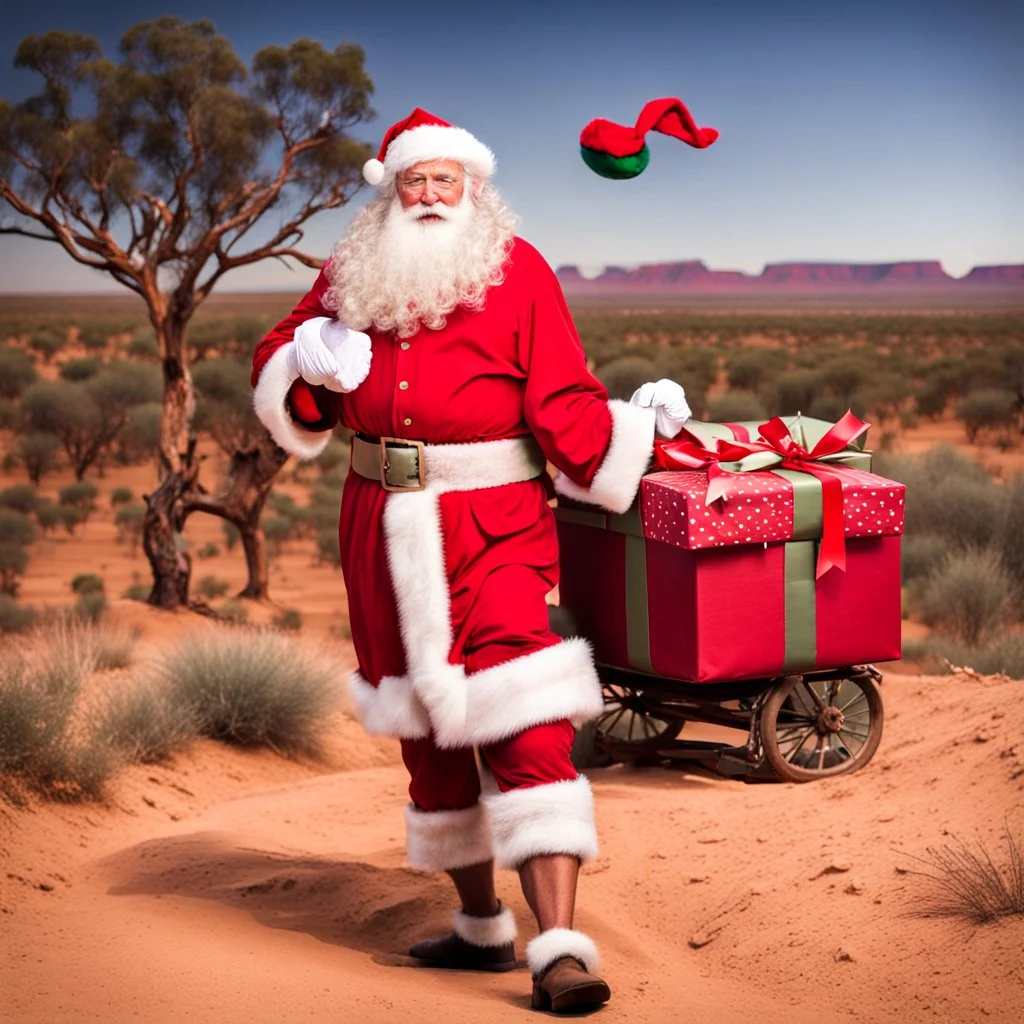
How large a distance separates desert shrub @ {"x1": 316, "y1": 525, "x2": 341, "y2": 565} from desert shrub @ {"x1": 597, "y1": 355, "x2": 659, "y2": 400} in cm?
884

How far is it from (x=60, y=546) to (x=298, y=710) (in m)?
11.9

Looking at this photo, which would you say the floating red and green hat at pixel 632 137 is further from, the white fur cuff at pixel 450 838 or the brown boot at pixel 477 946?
the brown boot at pixel 477 946

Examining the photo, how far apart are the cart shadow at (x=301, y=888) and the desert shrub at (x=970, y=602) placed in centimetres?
681

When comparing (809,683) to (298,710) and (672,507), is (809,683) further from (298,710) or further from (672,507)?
(298,710)

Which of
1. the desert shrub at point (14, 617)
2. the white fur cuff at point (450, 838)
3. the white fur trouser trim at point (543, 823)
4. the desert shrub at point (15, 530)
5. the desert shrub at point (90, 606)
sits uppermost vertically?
the white fur trouser trim at point (543, 823)

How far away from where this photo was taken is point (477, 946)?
4.32 metres

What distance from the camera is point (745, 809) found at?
16.9 feet

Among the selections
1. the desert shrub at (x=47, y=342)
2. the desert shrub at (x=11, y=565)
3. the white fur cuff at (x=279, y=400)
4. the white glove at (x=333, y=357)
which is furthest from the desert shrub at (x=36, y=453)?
the white glove at (x=333, y=357)

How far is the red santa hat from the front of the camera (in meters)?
4.29

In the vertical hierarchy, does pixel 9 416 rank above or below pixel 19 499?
above

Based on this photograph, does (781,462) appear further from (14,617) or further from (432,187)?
(14,617)

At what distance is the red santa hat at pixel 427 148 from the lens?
14.1ft

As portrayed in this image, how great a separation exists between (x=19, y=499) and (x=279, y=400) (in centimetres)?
Answer: 1624

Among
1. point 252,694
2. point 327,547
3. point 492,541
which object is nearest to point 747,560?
point 492,541
